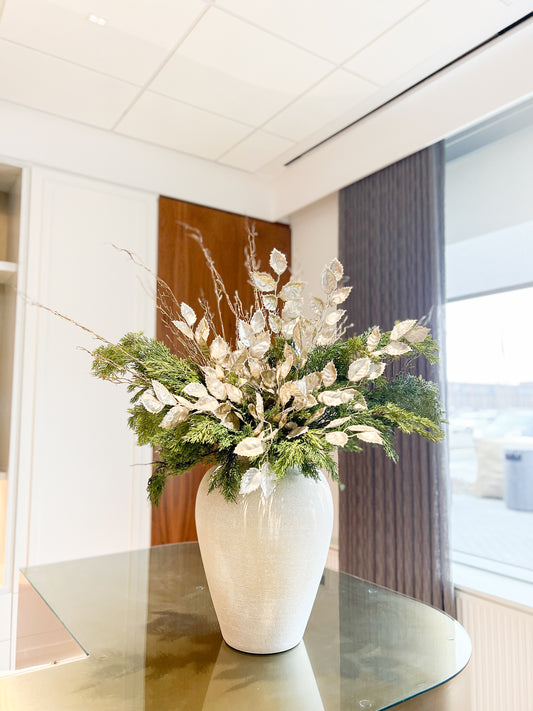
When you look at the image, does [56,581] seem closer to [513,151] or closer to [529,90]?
[529,90]

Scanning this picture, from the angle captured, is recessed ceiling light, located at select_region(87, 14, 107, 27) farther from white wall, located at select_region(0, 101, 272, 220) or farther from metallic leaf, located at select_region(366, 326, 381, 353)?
metallic leaf, located at select_region(366, 326, 381, 353)

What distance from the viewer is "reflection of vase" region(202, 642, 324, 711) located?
825mm

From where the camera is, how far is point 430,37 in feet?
6.86

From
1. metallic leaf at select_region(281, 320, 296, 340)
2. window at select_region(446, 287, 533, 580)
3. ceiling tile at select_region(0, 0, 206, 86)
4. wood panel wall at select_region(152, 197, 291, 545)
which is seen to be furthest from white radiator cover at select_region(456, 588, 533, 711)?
ceiling tile at select_region(0, 0, 206, 86)

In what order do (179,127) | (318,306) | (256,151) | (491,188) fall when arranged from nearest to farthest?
(318,306)
(491,188)
(179,127)
(256,151)

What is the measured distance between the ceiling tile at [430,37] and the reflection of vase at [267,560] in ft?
5.75

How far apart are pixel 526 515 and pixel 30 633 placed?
2054 mm

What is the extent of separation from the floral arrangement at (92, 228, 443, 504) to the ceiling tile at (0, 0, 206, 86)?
4.59 ft

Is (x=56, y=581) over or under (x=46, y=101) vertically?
under

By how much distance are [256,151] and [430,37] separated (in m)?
1.16

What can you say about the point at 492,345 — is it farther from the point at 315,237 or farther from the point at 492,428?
the point at 315,237

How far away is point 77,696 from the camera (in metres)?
0.85

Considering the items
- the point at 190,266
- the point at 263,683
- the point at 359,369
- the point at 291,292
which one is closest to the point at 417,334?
the point at 359,369

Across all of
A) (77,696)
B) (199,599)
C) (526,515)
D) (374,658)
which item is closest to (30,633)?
(199,599)
